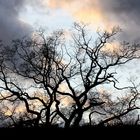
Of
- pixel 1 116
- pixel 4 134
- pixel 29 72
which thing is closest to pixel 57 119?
pixel 1 116

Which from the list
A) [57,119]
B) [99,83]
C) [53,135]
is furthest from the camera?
[57,119]

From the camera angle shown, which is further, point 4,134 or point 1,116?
point 1,116

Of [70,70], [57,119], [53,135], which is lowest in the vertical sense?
[53,135]

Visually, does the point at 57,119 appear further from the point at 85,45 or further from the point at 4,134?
the point at 4,134

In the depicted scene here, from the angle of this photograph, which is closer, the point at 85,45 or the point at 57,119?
the point at 85,45

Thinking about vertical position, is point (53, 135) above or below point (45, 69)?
below

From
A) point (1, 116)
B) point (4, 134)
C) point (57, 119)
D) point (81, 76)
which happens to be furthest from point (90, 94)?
point (4, 134)

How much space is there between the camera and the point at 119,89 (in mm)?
38375

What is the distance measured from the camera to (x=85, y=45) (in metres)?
38.9

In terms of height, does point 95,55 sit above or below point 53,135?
above

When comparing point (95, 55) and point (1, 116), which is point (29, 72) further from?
point (1, 116)

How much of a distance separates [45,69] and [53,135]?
88.3ft

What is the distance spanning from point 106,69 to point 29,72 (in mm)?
7806

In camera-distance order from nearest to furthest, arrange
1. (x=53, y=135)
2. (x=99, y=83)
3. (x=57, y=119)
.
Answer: (x=53, y=135) < (x=99, y=83) < (x=57, y=119)
